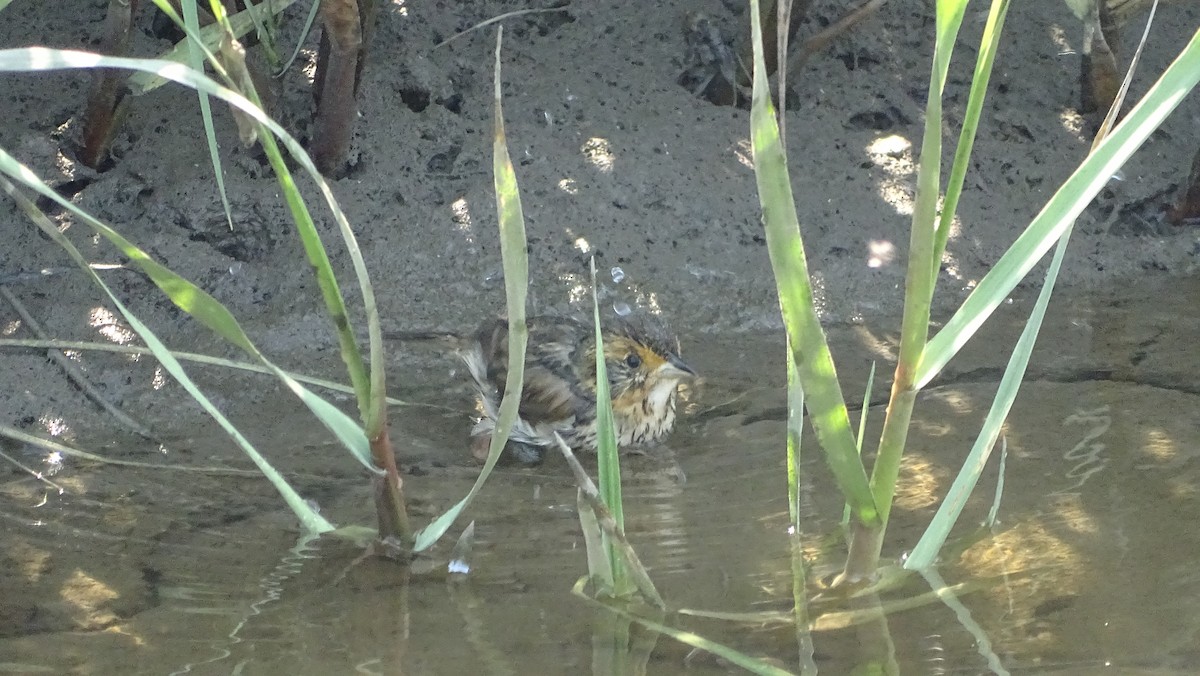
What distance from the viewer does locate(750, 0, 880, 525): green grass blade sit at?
2.48 meters

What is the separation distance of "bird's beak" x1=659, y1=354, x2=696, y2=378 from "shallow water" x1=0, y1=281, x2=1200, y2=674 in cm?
21

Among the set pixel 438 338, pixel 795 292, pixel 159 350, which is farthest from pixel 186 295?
pixel 438 338

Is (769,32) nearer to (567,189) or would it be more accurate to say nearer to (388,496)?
(567,189)

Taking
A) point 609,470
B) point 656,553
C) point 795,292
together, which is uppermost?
point 795,292

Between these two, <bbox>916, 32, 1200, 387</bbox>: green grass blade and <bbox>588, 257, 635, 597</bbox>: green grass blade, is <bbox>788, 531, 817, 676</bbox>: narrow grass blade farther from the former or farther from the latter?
<bbox>916, 32, 1200, 387</bbox>: green grass blade

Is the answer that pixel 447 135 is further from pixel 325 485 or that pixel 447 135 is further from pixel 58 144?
pixel 325 485

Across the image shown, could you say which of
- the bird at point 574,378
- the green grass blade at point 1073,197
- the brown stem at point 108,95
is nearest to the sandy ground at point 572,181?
the brown stem at point 108,95

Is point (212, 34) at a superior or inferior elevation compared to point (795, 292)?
superior

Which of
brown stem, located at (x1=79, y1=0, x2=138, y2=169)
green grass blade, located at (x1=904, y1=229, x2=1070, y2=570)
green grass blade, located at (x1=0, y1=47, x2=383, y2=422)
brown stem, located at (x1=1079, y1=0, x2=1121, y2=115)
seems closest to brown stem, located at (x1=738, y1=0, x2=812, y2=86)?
brown stem, located at (x1=1079, y1=0, x2=1121, y2=115)

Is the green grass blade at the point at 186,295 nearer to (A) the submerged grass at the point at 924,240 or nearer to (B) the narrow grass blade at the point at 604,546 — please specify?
(B) the narrow grass blade at the point at 604,546

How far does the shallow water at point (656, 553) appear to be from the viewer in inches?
115

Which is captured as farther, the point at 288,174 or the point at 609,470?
the point at 609,470

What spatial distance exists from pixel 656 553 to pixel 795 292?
3.94 feet

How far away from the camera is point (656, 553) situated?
11.6ft
